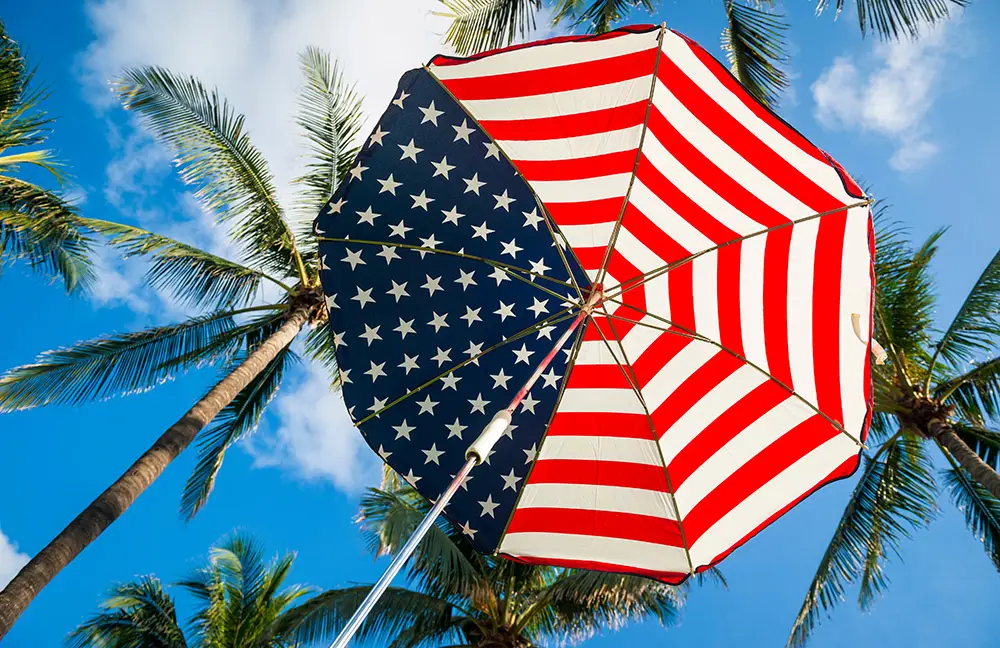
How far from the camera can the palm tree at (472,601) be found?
32.2ft

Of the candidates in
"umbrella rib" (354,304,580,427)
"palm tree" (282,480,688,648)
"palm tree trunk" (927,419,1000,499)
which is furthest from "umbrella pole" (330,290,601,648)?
"palm tree trunk" (927,419,1000,499)

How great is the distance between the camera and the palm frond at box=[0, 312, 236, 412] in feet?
30.8

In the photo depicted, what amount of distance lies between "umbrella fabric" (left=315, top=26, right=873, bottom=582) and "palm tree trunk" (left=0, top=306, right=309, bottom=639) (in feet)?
9.23

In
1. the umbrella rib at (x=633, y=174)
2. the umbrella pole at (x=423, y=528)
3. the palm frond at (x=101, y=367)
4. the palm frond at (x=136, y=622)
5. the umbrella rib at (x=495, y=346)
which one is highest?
the palm frond at (x=101, y=367)

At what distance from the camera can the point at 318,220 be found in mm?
4809

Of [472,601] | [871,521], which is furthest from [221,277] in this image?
[871,521]

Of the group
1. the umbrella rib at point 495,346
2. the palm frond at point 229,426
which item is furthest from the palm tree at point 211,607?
the umbrella rib at point 495,346

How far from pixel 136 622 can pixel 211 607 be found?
4.71 ft

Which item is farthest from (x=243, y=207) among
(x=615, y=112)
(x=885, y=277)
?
(x=885, y=277)

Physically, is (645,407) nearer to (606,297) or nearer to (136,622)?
(606,297)

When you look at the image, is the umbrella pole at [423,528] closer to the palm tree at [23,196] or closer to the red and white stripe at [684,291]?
the red and white stripe at [684,291]

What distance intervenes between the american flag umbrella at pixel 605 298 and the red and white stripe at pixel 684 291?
0.01 metres

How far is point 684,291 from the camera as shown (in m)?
4.80

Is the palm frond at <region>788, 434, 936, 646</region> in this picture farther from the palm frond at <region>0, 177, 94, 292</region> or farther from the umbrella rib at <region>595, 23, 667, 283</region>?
the palm frond at <region>0, 177, 94, 292</region>
